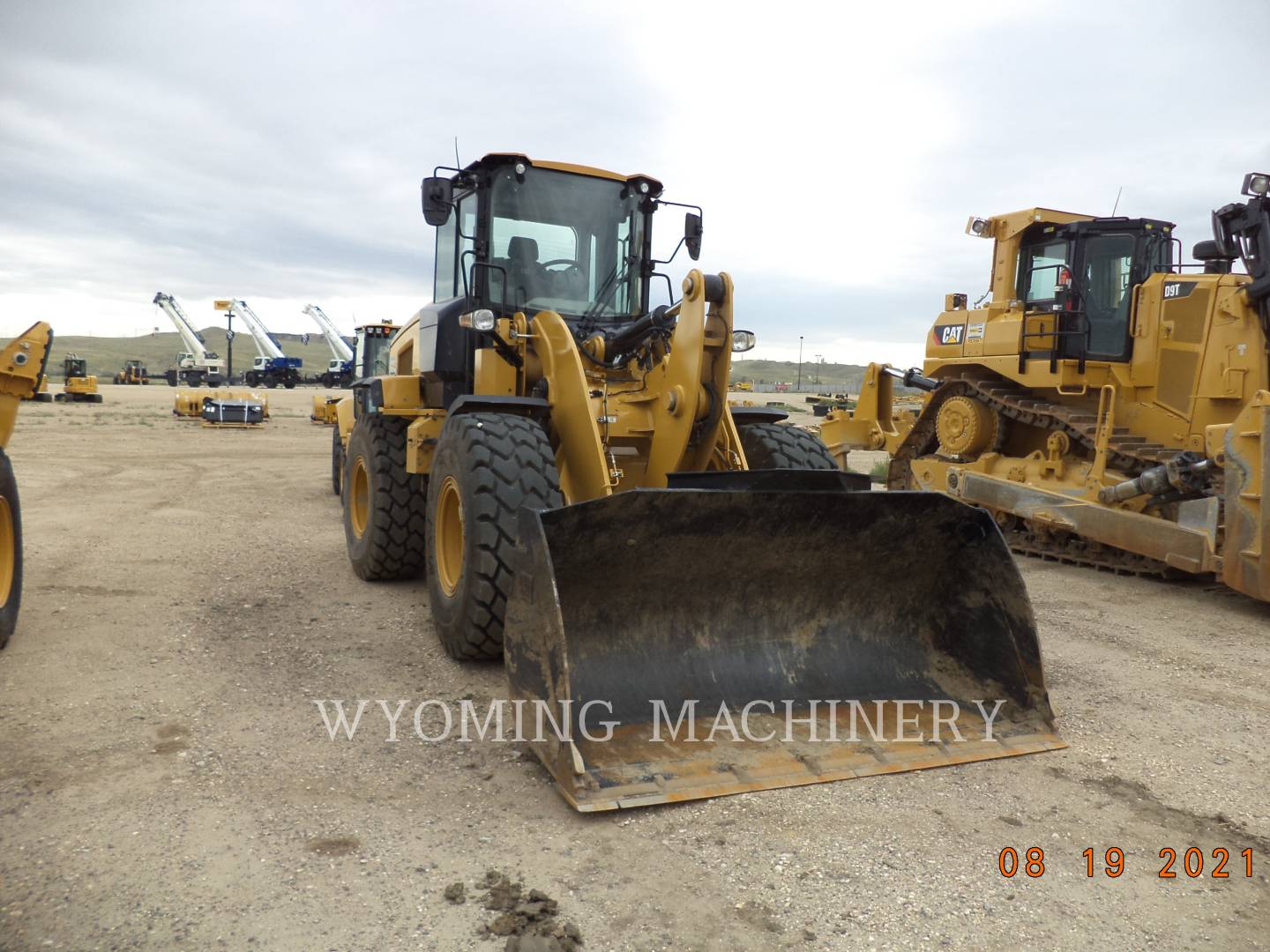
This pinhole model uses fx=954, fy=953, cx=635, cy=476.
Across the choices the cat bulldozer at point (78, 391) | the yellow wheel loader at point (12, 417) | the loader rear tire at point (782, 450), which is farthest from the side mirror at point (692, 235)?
the cat bulldozer at point (78, 391)

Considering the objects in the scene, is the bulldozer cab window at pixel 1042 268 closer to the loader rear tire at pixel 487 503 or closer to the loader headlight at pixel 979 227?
the loader headlight at pixel 979 227

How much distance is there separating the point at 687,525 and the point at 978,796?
1484 mm

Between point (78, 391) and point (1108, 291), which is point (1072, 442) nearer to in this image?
point (1108, 291)

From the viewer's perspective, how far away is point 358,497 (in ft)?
24.1

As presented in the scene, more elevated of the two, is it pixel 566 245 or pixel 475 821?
A: pixel 566 245

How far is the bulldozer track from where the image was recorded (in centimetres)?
798

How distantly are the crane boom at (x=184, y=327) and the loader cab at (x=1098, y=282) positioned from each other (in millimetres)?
63877

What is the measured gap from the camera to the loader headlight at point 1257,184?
7465 mm

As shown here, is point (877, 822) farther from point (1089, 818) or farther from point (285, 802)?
point (285, 802)

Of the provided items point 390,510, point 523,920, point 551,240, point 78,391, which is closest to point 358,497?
point 390,510

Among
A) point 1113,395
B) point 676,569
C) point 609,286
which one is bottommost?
point 676,569

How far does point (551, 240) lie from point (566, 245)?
0.10m

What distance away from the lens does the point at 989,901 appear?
2752 millimetres

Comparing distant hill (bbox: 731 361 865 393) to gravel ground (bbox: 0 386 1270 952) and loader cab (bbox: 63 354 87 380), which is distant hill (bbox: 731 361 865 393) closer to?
loader cab (bbox: 63 354 87 380)
